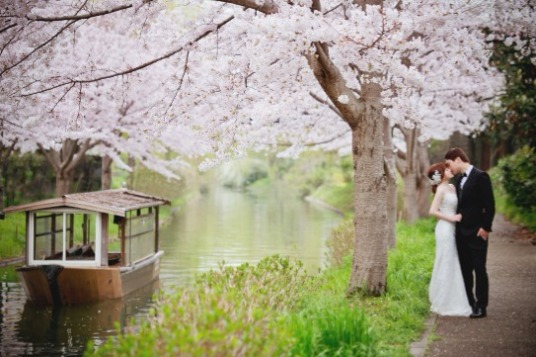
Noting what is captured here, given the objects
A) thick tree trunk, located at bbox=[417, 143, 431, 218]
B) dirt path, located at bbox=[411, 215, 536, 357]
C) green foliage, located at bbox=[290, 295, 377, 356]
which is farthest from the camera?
thick tree trunk, located at bbox=[417, 143, 431, 218]

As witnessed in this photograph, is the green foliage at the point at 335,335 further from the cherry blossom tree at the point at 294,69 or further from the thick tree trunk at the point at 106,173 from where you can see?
the thick tree trunk at the point at 106,173

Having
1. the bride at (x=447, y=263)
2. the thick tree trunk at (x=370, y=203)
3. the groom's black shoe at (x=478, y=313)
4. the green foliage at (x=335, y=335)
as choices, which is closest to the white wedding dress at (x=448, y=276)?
the bride at (x=447, y=263)

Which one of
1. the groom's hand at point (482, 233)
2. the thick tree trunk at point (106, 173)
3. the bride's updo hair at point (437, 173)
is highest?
the thick tree trunk at point (106, 173)

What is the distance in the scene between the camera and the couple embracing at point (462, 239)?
838 centimetres

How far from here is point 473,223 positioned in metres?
8.53

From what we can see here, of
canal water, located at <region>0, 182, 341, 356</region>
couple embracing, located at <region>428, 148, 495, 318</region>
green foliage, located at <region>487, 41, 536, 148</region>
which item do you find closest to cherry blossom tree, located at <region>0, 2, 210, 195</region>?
canal water, located at <region>0, 182, 341, 356</region>


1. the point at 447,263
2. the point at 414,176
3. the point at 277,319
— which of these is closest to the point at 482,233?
the point at 447,263

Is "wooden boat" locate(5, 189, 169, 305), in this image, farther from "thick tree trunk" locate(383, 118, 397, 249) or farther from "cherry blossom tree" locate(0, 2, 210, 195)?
"thick tree trunk" locate(383, 118, 397, 249)

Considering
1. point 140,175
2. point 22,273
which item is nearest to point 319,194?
point 140,175

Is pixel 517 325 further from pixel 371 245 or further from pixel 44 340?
pixel 44 340

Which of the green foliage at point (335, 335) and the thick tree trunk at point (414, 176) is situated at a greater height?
the thick tree trunk at point (414, 176)

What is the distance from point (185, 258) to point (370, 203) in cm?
1433

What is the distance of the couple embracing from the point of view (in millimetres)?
8375

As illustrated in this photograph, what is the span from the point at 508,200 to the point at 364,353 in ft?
67.5
